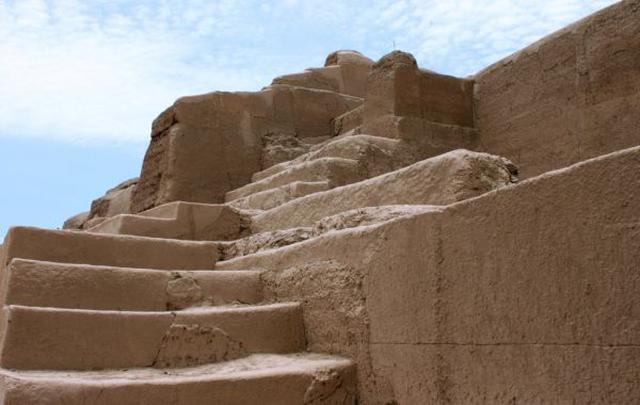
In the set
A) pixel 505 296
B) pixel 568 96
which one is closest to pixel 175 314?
pixel 505 296

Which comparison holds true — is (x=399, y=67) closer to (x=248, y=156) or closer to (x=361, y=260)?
(x=248, y=156)

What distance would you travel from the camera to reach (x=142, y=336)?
2.87 metres

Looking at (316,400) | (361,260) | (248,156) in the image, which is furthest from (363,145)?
(316,400)

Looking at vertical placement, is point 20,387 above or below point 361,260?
below

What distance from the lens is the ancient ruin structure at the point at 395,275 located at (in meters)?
1.78

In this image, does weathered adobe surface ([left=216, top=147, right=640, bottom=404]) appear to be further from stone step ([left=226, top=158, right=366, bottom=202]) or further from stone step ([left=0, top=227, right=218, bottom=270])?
stone step ([left=226, top=158, right=366, bottom=202])

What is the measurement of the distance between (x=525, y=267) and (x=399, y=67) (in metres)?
4.22

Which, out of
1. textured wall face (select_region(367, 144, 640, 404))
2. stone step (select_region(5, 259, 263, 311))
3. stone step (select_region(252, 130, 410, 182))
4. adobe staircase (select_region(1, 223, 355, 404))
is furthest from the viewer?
stone step (select_region(252, 130, 410, 182))

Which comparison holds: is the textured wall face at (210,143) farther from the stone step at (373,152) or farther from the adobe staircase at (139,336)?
the adobe staircase at (139,336)

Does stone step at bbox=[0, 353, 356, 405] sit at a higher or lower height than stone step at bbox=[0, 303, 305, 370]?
lower

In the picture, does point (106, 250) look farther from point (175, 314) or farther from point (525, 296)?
point (525, 296)

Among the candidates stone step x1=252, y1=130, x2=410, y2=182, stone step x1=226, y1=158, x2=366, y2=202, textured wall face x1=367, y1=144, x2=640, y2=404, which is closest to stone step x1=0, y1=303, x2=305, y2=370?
textured wall face x1=367, y1=144, x2=640, y2=404

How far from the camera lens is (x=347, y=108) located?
8.05 m

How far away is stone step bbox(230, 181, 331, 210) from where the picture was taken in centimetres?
484
